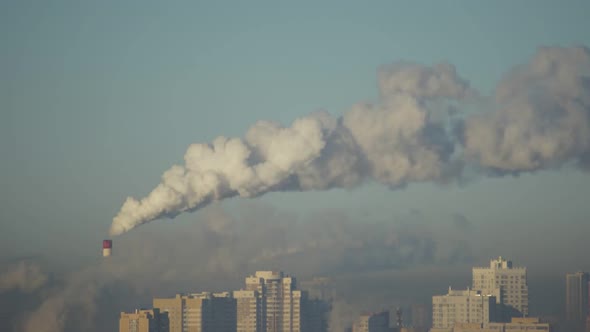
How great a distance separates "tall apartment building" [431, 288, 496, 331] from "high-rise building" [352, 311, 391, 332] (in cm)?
465

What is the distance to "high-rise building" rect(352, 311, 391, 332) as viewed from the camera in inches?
4756

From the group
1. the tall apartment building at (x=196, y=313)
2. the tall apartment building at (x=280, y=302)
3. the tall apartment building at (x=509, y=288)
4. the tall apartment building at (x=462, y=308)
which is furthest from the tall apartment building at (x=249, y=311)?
the tall apartment building at (x=509, y=288)

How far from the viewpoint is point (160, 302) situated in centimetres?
11231

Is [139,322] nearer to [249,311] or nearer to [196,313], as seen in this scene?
[196,313]

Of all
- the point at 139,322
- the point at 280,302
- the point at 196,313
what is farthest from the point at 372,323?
the point at 139,322

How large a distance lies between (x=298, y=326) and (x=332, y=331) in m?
3.75

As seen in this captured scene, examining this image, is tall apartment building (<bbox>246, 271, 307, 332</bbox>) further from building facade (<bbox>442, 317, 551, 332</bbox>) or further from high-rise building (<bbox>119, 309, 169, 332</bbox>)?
high-rise building (<bbox>119, 309, 169, 332</bbox>)

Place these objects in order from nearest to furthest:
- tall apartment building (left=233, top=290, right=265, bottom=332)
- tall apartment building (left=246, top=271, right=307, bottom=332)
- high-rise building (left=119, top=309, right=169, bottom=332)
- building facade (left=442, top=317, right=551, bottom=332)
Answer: high-rise building (left=119, top=309, right=169, bottom=332) < building facade (left=442, top=317, right=551, bottom=332) < tall apartment building (left=233, top=290, right=265, bottom=332) < tall apartment building (left=246, top=271, right=307, bottom=332)

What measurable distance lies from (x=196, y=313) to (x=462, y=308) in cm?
2623

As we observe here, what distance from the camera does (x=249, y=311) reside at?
120 meters

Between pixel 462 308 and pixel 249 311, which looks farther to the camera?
pixel 462 308

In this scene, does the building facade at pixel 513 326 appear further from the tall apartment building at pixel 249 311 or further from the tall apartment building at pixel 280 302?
the tall apartment building at pixel 249 311

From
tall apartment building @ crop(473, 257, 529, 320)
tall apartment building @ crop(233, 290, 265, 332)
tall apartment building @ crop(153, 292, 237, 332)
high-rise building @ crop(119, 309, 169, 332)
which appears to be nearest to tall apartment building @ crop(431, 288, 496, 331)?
tall apartment building @ crop(473, 257, 529, 320)

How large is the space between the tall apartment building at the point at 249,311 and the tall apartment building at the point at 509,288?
21.7 m
